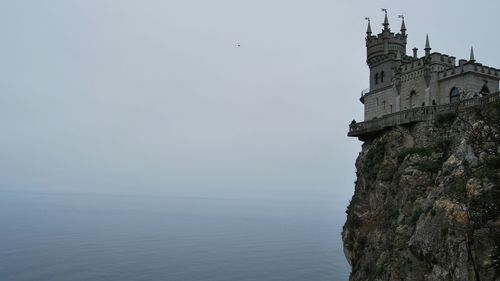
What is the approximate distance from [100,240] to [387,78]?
273 ft

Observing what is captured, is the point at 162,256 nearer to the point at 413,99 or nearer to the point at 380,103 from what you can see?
the point at 380,103

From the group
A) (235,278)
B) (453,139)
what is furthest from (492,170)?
(235,278)

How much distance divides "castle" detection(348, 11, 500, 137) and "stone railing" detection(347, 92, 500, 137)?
0.07 m

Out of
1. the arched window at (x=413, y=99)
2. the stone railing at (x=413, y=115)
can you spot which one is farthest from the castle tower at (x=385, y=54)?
the stone railing at (x=413, y=115)

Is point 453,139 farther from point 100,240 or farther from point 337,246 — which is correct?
point 100,240

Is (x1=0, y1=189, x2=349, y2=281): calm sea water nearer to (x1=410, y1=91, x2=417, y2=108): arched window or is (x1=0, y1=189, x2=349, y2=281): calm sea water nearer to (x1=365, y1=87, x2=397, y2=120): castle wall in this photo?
(x1=365, y1=87, x2=397, y2=120): castle wall

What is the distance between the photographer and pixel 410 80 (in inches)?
1540

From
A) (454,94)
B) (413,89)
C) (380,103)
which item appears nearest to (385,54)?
(380,103)

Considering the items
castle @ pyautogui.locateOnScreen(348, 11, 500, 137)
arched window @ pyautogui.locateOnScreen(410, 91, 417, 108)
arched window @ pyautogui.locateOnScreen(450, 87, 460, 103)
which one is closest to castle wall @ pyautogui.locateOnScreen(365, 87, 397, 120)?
A: castle @ pyautogui.locateOnScreen(348, 11, 500, 137)

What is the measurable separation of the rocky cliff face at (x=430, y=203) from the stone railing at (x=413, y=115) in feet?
1.76

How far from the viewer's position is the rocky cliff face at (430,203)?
2253cm

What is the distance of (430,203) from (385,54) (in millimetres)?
20837

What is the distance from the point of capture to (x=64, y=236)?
361 ft

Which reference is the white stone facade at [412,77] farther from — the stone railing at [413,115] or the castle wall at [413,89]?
the stone railing at [413,115]
